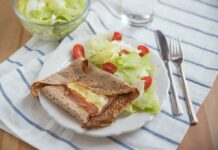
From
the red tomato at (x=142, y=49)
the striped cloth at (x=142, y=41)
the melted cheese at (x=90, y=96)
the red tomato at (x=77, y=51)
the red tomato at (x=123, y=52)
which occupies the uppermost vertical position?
the red tomato at (x=123, y=52)

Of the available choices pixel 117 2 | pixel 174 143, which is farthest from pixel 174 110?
pixel 117 2

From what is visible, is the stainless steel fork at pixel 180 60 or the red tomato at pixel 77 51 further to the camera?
the red tomato at pixel 77 51

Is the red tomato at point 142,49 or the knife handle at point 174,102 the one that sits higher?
the red tomato at point 142,49

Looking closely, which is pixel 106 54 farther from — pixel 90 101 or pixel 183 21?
pixel 183 21

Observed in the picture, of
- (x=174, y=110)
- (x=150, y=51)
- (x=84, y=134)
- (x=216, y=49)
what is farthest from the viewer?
(x=216, y=49)

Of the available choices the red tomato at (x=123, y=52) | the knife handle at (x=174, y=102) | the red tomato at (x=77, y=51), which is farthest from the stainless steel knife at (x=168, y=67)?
the red tomato at (x=77, y=51)

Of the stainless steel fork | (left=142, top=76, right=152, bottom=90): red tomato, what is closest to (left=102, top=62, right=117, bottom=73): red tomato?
(left=142, top=76, right=152, bottom=90): red tomato

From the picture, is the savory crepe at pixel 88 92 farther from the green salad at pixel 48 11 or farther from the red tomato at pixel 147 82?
the green salad at pixel 48 11
